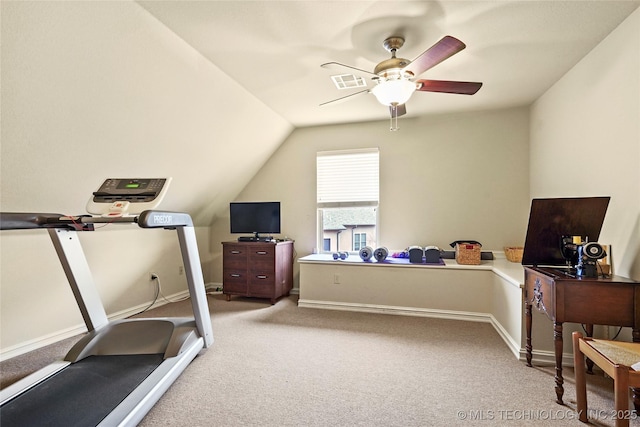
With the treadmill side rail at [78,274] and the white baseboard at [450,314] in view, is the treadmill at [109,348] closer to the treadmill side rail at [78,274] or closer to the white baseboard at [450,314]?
the treadmill side rail at [78,274]

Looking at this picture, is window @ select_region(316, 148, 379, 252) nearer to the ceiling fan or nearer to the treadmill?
the ceiling fan

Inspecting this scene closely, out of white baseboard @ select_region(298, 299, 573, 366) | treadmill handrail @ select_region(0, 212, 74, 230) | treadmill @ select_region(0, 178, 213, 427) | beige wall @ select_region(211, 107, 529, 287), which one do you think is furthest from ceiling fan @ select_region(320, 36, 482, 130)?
white baseboard @ select_region(298, 299, 573, 366)

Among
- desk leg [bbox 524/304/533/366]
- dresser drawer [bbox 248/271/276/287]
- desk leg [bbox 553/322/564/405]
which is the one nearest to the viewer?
desk leg [bbox 553/322/564/405]

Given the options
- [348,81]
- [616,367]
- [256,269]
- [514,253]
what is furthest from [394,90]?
[256,269]

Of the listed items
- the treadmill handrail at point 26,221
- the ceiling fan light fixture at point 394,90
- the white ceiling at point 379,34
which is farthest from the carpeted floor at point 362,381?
the white ceiling at point 379,34

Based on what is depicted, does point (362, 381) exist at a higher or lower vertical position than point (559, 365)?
lower

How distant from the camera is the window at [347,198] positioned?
4297 millimetres

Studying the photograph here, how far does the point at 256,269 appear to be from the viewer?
4094 mm

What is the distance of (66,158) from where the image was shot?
91.5 inches

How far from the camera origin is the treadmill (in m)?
1.65

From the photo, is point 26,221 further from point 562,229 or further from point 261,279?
point 562,229

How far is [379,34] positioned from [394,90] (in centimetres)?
44

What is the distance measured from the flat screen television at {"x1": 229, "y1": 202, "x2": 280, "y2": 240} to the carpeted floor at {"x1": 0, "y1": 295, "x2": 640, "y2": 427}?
1482 mm

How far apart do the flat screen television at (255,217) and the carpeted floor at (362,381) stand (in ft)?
4.86
